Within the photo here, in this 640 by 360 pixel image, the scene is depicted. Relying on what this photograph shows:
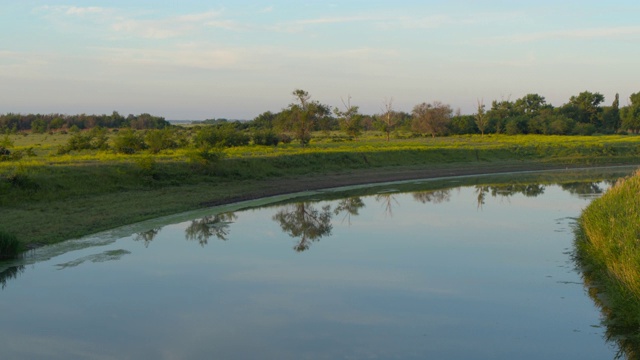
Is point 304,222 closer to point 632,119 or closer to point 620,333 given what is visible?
point 620,333

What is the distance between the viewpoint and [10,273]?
11.4 meters

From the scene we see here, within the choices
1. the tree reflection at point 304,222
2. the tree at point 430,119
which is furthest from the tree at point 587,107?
the tree reflection at point 304,222

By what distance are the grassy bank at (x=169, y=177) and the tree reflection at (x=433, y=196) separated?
3782 millimetres

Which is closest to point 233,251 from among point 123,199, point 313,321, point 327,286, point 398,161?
point 327,286

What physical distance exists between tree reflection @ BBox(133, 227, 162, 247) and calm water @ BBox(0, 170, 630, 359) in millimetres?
46

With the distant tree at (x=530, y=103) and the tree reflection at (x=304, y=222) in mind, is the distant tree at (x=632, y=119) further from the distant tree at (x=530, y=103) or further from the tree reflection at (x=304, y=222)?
the tree reflection at (x=304, y=222)

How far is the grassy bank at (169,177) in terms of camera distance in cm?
1645

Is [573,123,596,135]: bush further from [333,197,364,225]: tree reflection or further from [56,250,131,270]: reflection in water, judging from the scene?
[56,250,131,270]: reflection in water

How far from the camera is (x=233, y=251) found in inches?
551

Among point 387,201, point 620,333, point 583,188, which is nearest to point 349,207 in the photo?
point 387,201

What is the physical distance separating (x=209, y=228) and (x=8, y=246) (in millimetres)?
5600

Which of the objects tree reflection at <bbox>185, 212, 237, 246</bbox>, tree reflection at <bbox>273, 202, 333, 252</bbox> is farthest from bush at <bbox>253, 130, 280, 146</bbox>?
tree reflection at <bbox>185, 212, 237, 246</bbox>

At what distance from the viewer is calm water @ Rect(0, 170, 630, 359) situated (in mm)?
7879

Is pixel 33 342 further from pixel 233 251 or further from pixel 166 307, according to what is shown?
pixel 233 251
